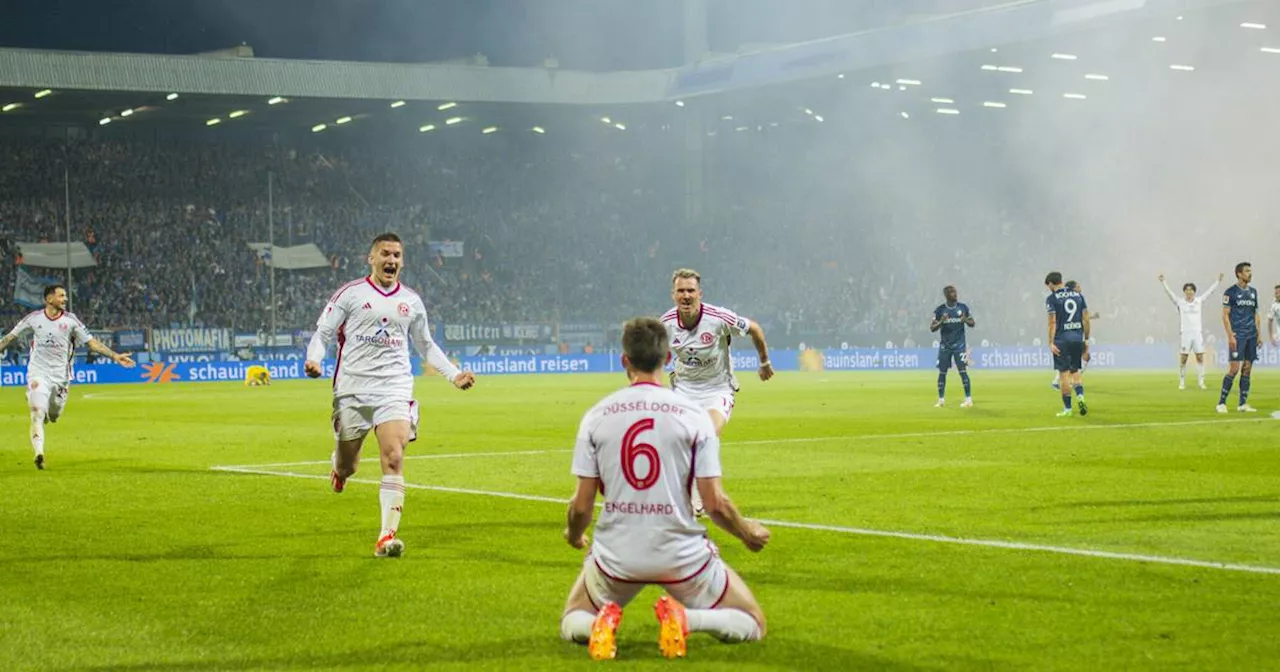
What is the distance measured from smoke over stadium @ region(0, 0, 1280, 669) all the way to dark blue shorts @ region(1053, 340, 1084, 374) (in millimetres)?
161

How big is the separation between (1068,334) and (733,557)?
17116 mm

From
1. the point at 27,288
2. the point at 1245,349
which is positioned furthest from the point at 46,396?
the point at 27,288

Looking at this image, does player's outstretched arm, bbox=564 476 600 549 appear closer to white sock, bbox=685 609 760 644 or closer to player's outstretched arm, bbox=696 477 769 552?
player's outstretched arm, bbox=696 477 769 552

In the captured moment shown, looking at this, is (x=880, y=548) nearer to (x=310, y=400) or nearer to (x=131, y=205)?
(x=310, y=400)

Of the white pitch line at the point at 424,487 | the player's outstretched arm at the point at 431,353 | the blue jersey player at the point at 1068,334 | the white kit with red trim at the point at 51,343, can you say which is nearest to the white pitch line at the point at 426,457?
the white pitch line at the point at 424,487

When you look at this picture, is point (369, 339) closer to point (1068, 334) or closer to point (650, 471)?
point (650, 471)

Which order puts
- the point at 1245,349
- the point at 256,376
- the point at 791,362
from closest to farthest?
the point at 1245,349
the point at 256,376
the point at 791,362

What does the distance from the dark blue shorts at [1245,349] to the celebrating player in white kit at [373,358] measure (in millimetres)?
16824

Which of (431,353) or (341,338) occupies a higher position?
(341,338)

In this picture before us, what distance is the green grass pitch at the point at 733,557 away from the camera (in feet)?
23.0

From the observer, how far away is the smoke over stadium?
774cm

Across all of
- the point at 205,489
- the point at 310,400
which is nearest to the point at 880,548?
the point at 205,489

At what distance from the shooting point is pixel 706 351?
1350cm

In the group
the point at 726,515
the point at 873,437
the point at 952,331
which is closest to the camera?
the point at 726,515
